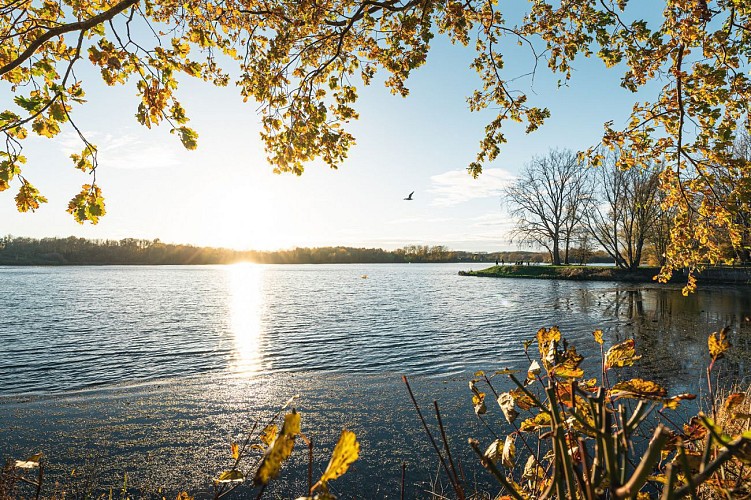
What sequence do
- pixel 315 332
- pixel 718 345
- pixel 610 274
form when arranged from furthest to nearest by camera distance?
pixel 610 274 → pixel 315 332 → pixel 718 345

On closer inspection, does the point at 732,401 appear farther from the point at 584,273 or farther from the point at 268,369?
the point at 584,273

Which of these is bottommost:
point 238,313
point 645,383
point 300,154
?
point 238,313

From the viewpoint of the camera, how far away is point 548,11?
6.32 metres

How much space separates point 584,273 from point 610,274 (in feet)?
8.42

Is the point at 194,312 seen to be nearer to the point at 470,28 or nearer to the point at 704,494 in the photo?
the point at 470,28

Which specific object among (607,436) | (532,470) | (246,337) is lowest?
(246,337)

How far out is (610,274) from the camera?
1833 inches

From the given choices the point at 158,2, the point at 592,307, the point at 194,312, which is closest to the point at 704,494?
the point at 158,2

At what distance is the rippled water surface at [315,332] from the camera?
41.3ft

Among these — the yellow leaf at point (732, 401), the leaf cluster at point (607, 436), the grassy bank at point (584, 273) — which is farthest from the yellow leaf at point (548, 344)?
the grassy bank at point (584, 273)

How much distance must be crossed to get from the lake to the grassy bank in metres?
17.3

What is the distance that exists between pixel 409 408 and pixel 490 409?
1608 millimetres

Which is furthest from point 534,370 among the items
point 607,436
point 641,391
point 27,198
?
point 27,198

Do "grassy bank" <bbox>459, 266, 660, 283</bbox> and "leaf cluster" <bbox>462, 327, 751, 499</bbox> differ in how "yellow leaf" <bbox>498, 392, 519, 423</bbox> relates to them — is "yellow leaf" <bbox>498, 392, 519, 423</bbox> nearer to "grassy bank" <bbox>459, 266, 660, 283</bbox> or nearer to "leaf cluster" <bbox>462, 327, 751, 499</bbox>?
"leaf cluster" <bbox>462, 327, 751, 499</bbox>
